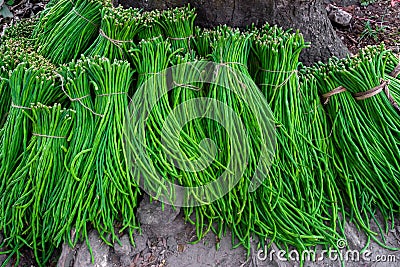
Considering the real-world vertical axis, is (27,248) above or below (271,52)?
below

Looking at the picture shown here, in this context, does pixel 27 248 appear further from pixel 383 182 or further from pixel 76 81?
pixel 383 182

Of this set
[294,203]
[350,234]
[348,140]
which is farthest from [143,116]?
[350,234]

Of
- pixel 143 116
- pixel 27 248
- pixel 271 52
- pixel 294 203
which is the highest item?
pixel 271 52

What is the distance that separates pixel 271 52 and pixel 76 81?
72 centimetres

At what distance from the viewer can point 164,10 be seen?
1899 millimetres

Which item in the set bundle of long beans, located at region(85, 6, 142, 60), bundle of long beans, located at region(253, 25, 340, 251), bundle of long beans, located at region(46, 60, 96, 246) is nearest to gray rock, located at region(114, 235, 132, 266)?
bundle of long beans, located at region(46, 60, 96, 246)

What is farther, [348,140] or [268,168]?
[348,140]

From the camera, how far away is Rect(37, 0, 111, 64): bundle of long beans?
1.92m

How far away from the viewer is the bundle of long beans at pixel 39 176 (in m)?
1.57

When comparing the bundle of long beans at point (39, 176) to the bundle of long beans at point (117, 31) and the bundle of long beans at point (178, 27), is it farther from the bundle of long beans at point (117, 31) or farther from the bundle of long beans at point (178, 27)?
the bundle of long beans at point (178, 27)

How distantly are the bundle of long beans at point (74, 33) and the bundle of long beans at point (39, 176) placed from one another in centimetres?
42

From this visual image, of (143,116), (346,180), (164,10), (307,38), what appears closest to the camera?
(143,116)

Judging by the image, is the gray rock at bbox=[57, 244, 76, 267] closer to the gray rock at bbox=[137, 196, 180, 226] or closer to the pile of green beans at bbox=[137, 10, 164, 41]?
the gray rock at bbox=[137, 196, 180, 226]

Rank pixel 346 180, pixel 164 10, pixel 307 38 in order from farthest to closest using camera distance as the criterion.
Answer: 1. pixel 307 38
2. pixel 164 10
3. pixel 346 180
